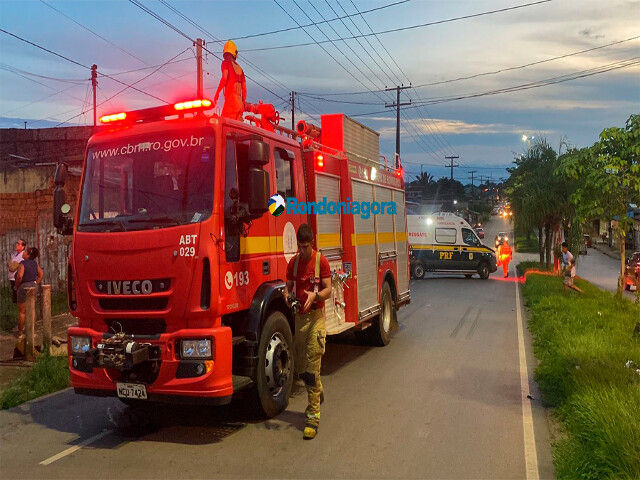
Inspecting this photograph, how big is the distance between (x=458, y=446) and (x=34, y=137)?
25990 mm

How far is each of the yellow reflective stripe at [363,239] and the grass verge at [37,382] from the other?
429 cm

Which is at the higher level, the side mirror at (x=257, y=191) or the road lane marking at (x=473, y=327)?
the side mirror at (x=257, y=191)

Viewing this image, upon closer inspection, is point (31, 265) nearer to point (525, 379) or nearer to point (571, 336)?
point (525, 379)

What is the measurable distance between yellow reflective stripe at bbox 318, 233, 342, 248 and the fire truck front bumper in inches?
99.2

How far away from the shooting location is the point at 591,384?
20.4 ft

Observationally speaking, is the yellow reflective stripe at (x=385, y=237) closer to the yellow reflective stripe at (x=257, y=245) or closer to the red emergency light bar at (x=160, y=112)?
the yellow reflective stripe at (x=257, y=245)

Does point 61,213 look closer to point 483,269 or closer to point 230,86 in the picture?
point 230,86

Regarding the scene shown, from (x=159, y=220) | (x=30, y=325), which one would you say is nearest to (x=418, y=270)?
(x=30, y=325)

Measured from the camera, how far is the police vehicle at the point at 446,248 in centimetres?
2428

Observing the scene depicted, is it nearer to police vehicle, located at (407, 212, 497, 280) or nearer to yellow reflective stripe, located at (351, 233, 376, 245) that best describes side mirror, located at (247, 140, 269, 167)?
yellow reflective stripe, located at (351, 233, 376, 245)

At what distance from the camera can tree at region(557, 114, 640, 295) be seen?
39.4ft

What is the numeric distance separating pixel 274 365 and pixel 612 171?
9702mm

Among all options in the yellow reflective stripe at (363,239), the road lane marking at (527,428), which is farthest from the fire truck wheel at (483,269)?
the yellow reflective stripe at (363,239)

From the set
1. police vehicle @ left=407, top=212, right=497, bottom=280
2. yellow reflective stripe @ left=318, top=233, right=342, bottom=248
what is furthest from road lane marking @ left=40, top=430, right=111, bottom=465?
police vehicle @ left=407, top=212, right=497, bottom=280
